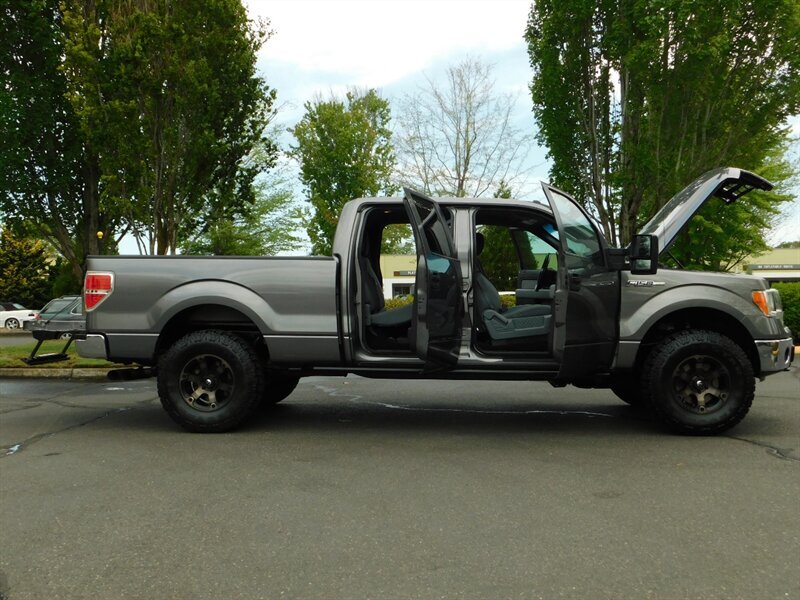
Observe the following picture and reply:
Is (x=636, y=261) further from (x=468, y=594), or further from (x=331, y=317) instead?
(x=468, y=594)

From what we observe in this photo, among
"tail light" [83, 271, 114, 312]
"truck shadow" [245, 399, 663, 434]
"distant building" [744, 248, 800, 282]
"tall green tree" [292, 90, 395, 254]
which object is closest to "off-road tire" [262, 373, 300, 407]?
"truck shadow" [245, 399, 663, 434]

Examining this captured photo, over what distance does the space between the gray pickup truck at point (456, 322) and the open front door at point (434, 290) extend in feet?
0.05

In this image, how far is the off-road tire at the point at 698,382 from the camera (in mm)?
5734

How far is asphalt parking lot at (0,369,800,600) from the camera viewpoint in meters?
2.99

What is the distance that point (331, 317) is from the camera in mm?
5898

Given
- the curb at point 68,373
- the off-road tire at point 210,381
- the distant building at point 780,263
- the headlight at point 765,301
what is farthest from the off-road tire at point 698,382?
the distant building at point 780,263

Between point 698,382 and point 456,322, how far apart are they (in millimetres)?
2117

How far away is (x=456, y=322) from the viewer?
5.68 meters

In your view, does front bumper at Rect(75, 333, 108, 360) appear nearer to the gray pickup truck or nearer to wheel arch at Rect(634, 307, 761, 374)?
the gray pickup truck

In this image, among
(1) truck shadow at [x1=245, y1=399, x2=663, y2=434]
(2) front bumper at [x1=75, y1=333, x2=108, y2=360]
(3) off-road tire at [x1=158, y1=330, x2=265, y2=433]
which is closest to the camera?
(3) off-road tire at [x1=158, y1=330, x2=265, y2=433]

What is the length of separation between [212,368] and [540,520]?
3.41 m

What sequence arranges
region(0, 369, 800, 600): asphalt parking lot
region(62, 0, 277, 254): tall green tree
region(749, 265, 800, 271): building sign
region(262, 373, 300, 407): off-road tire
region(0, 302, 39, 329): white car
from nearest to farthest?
region(0, 369, 800, 600): asphalt parking lot
region(262, 373, 300, 407): off-road tire
region(62, 0, 277, 254): tall green tree
region(0, 302, 39, 329): white car
region(749, 265, 800, 271): building sign

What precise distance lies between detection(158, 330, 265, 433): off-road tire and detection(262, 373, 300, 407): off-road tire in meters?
1.07

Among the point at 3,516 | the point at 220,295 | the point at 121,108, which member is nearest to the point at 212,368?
the point at 220,295
